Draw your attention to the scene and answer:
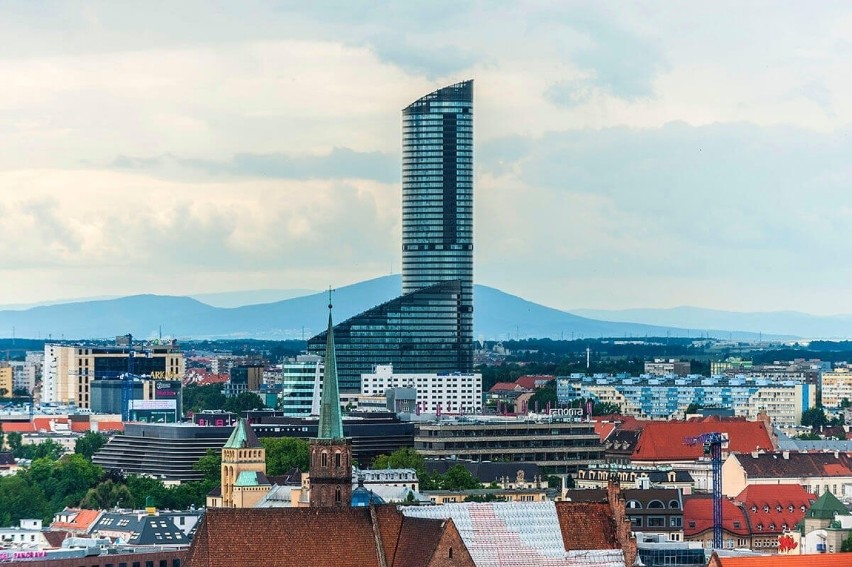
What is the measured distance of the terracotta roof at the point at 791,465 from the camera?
622ft

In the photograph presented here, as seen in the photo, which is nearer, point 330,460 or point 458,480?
point 330,460

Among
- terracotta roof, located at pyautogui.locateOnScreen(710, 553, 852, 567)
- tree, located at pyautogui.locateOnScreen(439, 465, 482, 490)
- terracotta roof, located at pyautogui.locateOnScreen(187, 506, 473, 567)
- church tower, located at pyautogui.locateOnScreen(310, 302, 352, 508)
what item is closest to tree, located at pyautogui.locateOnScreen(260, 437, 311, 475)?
tree, located at pyautogui.locateOnScreen(439, 465, 482, 490)

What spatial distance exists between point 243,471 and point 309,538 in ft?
256

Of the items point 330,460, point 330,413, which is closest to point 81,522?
point 330,413

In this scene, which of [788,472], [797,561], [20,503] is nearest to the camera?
[797,561]

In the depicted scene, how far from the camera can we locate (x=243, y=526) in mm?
95938

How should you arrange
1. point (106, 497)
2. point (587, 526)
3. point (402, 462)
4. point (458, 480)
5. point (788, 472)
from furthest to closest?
point (402, 462), point (788, 472), point (106, 497), point (458, 480), point (587, 526)

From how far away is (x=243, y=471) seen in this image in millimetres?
174375

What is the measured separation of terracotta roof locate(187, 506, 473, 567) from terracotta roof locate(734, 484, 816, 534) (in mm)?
68107

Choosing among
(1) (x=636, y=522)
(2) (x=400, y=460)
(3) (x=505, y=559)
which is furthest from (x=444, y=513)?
(2) (x=400, y=460)

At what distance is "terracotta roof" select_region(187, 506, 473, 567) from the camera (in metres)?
95.6

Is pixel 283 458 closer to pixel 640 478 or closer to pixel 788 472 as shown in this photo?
pixel 640 478

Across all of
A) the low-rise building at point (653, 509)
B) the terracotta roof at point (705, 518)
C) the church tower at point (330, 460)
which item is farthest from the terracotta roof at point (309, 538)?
the terracotta roof at point (705, 518)

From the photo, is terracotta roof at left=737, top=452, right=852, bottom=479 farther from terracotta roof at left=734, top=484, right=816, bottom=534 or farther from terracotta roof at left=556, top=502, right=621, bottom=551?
terracotta roof at left=556, top=502, right=621, bottom=551
